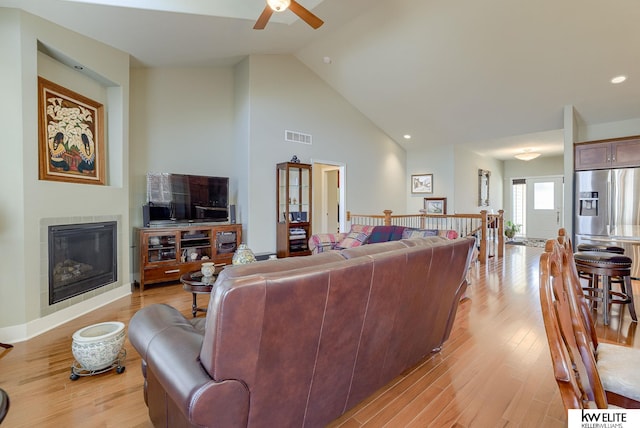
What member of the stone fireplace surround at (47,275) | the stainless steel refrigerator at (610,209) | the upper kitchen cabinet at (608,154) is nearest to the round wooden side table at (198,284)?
the stone fireplace surround at (47,275)

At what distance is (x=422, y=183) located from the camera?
8.16m

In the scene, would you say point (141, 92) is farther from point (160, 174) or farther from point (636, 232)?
point (636, 232)

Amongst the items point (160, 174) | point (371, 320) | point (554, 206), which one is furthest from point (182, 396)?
point (554, 206)

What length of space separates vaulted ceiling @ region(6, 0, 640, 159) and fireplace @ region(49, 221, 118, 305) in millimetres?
2139

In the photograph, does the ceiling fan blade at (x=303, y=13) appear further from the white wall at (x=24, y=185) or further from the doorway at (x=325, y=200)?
the doorway at (x=325, y=200)

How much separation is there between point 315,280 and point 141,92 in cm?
489

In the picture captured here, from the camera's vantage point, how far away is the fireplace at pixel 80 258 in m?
3.08

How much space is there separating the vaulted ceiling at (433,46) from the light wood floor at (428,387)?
3.10 metres

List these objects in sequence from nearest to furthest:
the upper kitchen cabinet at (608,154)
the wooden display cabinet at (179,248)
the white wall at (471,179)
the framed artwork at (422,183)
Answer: the wooden display cabinet at (179,248) < the upper kitchen cabinet at (608,154) < the white wall at (471,179) < the framed artwork at (422,183)

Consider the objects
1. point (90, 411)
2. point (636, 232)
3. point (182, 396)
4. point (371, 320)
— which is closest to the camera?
point (182, 396)

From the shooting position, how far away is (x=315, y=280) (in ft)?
3.87

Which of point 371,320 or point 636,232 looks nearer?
point 371,320

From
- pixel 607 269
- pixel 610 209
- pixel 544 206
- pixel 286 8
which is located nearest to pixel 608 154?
pixel 610 209

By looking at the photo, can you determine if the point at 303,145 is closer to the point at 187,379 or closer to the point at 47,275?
the point at 47,275
